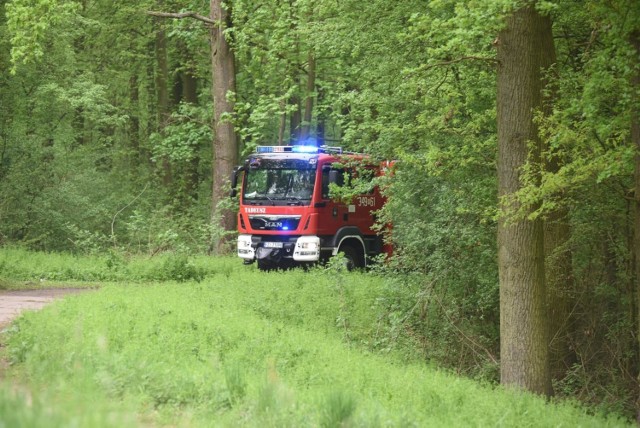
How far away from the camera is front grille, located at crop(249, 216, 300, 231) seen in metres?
24.5

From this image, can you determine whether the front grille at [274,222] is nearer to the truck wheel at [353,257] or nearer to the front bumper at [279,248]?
the front bumper at [279,248]

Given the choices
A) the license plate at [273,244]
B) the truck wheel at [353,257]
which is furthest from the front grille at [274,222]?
the truck wheel at [353,257]

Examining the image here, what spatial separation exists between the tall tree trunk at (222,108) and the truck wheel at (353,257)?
14.3 feet

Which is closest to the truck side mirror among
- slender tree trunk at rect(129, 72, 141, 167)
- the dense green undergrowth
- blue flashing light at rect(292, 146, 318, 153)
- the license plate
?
blue flashing light at rect(292, 146, 318, 153)

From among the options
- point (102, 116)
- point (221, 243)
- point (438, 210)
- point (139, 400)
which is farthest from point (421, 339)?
point (102, 116)

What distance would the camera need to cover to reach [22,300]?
58.6 feet

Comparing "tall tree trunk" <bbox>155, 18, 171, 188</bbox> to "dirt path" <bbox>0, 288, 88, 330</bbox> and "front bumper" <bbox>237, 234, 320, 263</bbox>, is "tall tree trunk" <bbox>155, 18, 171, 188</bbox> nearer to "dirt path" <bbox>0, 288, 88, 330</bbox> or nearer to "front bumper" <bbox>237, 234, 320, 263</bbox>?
"front bumper" <bbox>237, 234, 320, 263</bbox>

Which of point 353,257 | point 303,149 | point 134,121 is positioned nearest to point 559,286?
point 353,257

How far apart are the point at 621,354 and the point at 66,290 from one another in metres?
10.8

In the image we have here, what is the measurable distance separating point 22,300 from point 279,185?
8639 millimetres

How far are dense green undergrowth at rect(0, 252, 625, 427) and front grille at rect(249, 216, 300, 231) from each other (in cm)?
631

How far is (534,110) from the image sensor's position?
1302 cm

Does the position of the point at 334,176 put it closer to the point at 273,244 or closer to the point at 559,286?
the point at 273,244

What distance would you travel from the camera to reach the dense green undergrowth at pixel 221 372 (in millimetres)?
7379
